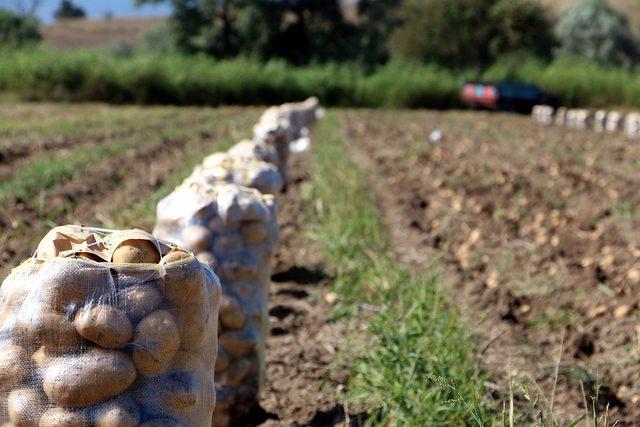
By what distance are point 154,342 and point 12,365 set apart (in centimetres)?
27

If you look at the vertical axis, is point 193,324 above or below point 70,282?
below

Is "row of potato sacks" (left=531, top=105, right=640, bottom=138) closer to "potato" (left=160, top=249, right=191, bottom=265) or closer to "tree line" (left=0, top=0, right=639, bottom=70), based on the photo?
"tree line" (left=0, top=0, right=639, bottom=70)

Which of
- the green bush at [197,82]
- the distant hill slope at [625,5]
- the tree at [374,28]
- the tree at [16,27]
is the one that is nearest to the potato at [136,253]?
the green bush at [197,82]

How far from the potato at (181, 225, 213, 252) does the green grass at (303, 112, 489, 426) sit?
750 millimetres

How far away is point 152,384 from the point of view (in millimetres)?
1594

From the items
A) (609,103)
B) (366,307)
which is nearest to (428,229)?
(366,307)

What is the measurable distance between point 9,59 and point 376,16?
22188 mm

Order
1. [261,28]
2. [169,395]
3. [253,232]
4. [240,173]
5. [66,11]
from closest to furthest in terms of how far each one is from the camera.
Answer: [169,395]
[253,232]
[240,173]
[261,28]
[66,11]

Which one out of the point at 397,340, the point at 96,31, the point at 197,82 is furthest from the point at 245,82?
the point at 96,31

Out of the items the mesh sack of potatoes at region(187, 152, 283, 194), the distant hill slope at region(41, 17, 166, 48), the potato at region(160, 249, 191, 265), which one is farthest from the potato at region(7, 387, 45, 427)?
the distant hill slope at region(41, 17, 166, 48)

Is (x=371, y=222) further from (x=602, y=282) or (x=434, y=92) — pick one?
(x=434, y=92)

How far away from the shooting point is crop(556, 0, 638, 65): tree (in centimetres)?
4900

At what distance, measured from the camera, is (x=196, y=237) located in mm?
2645

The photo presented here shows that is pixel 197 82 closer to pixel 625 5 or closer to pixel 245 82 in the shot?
pixel 245 82
